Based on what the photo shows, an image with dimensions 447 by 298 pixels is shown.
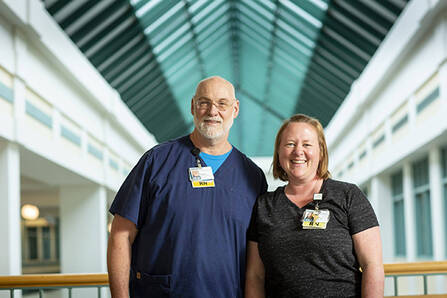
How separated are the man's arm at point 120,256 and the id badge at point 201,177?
37 cm

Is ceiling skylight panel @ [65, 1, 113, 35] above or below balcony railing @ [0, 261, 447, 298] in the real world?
above

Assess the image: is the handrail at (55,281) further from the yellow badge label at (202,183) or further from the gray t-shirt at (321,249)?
the gray t-shirt at (321,249)

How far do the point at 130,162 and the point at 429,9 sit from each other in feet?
42.6

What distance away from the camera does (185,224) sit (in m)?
2.76

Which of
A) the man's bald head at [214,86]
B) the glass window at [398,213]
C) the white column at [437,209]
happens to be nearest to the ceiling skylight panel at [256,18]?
the glass window at [398,213]

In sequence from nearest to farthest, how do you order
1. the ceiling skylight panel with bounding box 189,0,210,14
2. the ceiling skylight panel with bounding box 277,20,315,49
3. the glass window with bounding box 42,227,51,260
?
the ceiling skylight panel with bounding box 189,0,210,14, the ceiling skylight panel with bounding box 277,20,315,49, the glass window with bounding box 42,227,51,260

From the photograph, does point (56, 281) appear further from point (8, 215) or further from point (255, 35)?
point (255, 35)

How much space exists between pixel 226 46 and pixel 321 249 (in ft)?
54.0

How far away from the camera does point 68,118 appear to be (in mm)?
11719

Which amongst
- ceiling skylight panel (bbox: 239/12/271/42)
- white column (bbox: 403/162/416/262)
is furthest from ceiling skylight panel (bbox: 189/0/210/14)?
white column (bbox: 403/162/416/262)

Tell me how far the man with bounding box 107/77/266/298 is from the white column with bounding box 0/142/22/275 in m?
5.52

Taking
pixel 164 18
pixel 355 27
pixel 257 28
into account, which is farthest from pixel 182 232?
pixel 257 28

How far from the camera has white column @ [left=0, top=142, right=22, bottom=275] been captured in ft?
25.5

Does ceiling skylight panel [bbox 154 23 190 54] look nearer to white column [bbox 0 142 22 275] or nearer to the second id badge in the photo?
white column [bbox 0 142 22 275]
